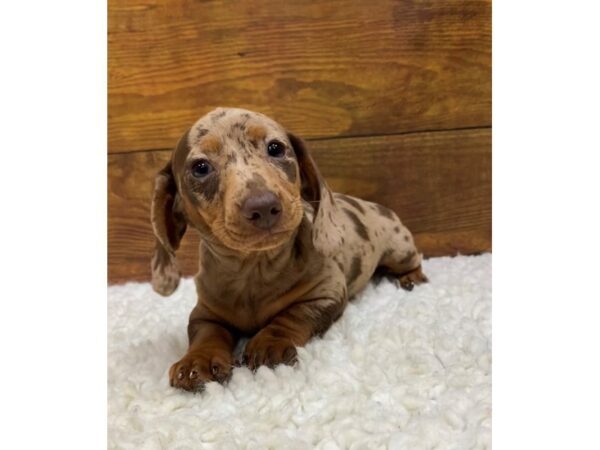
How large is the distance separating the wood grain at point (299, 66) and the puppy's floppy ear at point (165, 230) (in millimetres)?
357

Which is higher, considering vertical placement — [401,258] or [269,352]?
[269,352]

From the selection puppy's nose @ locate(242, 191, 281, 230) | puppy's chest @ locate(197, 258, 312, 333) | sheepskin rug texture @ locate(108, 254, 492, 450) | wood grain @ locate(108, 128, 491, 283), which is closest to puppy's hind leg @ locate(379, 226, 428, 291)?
wood grain @ locate(108, 128, 491, 283)

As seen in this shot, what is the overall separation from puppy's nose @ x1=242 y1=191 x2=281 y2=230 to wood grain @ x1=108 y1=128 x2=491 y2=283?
73 cm

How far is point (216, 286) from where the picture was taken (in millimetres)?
1740

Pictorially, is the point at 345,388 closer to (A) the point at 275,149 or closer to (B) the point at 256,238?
(B) the point at 256,238

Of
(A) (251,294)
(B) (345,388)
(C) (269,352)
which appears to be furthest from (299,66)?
(B) (345,388)

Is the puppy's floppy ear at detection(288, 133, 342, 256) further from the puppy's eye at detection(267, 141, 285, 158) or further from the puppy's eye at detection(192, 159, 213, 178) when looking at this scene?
the puppy's eye at detection(192, 159, 213, 178)

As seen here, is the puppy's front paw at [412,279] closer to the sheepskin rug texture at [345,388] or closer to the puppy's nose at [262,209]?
the sheepskin rug texture at [345,388]

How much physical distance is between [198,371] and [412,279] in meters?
0.95

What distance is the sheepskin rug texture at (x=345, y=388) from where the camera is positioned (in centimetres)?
116

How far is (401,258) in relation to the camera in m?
2.20

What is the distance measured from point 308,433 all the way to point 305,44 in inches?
48.5

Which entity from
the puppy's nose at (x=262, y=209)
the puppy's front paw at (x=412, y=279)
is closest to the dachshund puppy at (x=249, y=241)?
the puppy's nose at (x=262, y=209)

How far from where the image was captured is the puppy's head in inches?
56.6
